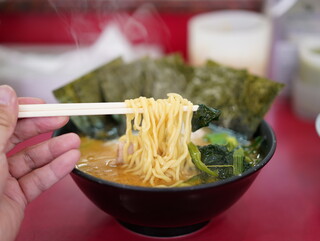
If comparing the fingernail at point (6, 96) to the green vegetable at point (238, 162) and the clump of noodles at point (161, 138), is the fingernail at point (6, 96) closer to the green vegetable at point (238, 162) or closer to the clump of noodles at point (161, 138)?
the clump of noodles at point (161, 138)

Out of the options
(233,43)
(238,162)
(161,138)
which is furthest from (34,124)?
(233,43)

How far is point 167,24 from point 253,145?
200 cm

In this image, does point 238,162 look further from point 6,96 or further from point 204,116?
point 6,96

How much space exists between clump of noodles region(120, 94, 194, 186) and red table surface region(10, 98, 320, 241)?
0.69 ft

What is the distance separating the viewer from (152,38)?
3.02 m

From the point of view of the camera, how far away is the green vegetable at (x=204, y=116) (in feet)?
3.92

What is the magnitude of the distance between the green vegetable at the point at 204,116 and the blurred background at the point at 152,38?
0.96m

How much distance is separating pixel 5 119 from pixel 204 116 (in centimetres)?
54

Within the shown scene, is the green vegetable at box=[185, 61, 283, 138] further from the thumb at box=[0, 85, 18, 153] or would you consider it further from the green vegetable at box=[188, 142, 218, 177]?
the thumb at box=[0, 85, 18, 153]

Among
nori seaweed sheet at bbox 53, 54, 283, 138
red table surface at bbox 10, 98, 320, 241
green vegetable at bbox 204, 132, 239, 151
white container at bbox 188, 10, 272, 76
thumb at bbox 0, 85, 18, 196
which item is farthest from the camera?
white container at bbox 188, 10, 272, 76

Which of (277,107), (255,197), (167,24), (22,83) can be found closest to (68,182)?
(255,197)

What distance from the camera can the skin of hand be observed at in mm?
1056

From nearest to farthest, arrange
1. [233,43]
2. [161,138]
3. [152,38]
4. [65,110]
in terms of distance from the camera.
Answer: [65,110] → [161,138] → [233,43] → [152,38]

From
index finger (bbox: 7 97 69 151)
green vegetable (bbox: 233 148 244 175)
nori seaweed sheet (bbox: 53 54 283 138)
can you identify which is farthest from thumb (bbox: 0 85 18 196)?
green vegetable (bbox: 233 148 244 175)
